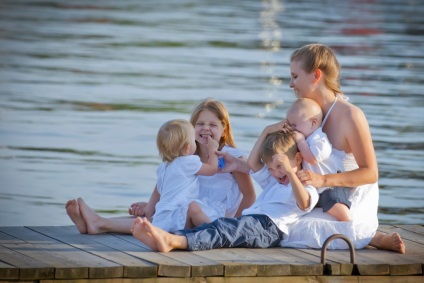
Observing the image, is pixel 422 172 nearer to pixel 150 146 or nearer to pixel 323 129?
pixel 150 146

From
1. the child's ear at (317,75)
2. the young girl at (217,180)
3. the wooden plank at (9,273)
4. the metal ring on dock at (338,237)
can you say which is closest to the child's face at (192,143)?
the young girl at (217,180)

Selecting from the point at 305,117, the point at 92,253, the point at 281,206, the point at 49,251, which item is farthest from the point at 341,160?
the point at 49,251

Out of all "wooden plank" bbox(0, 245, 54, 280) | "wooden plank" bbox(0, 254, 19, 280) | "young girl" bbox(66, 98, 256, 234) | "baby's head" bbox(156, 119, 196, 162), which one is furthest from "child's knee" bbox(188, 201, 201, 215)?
"wooden plank" bbox(0, 254, 19, 280)

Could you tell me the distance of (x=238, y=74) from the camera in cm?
2094

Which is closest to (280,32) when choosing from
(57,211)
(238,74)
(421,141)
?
(238,74)

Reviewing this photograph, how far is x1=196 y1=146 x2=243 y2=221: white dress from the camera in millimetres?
7977

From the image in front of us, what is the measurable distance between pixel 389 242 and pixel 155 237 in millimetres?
1374

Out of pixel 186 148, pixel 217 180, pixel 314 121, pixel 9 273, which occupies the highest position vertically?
pixel 314 121

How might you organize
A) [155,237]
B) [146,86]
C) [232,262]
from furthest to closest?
[146,86], [155,237], [232,262]

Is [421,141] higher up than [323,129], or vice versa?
[421,141]

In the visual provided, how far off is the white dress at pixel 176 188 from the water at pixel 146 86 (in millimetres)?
2678

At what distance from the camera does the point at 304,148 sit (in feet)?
24.3

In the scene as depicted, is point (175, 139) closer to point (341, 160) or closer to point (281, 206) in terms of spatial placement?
point (281, 206)

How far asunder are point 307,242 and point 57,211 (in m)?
3.76
